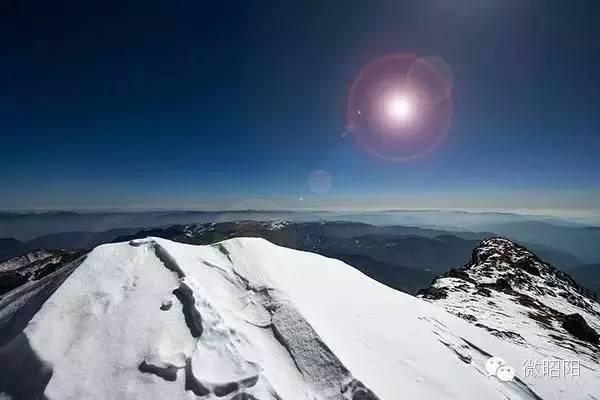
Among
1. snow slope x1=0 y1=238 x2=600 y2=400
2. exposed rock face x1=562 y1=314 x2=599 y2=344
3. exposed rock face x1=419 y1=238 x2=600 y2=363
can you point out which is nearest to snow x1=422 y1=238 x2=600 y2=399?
exposed rock face x1=419 y1=238 x2=600 y2=363

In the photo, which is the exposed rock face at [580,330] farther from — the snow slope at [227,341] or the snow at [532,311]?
the snow slope at [227,341]

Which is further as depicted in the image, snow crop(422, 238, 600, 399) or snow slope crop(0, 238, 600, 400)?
snow crop(422, 238, 600, 399)

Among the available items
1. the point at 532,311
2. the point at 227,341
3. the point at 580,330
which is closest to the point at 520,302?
the point at 532,311

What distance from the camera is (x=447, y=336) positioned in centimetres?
1409

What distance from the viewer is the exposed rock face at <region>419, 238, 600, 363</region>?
96.0 ft

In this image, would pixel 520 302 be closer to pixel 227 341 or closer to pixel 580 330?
pixel 580 330

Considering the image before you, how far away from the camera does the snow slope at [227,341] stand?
6879 millimetres

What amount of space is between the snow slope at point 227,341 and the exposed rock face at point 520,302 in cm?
1811

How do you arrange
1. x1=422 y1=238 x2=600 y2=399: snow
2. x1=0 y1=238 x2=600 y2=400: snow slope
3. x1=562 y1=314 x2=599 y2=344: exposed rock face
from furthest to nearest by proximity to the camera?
x1=562 y1=314 x2=599 y2=344: exposed rock face, x1=422 y1=238 x2=600 y2=399: snow, x1=0 y1=238 x2=600 y2=400: snow slope

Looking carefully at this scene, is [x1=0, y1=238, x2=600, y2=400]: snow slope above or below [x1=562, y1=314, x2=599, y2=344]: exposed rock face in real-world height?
above

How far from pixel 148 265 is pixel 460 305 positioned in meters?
38.3

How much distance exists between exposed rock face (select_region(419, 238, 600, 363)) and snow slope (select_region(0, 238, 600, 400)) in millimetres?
18110

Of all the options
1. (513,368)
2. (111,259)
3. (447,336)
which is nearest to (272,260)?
(111,259)

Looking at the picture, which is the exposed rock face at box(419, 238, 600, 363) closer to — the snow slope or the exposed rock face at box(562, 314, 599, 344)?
the exposed rock face at box(562, 314, 599, 344)
